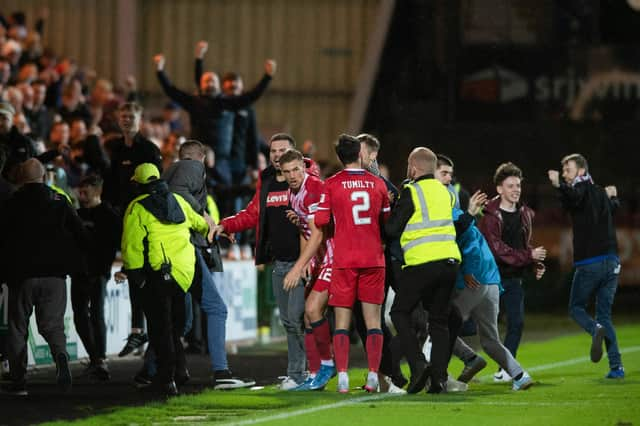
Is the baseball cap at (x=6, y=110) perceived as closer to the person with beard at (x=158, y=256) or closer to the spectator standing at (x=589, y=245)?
the person with beard at (x=158, y=256)

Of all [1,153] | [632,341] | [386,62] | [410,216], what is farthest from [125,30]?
[410,216]

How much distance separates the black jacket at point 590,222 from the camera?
553 inches

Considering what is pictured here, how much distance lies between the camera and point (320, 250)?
1279 centimetres

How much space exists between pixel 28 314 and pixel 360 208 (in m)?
2.91

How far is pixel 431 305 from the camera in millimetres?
12094

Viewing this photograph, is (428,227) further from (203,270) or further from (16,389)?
(16,389)

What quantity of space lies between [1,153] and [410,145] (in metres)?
14.6

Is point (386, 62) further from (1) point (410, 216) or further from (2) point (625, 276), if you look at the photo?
(1) point (410, 216)

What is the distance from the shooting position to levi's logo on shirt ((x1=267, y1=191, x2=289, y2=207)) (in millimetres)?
12969

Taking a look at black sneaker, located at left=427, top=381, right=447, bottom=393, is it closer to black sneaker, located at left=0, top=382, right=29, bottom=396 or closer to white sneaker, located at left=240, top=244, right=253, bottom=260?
black sneaker, located at left=0, top=382, right=29, bottom=396

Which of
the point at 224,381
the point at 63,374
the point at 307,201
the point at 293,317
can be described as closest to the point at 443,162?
the point at 307,201

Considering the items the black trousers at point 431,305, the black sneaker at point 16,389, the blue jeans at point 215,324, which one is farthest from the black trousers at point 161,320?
the black trousers at point 431,305

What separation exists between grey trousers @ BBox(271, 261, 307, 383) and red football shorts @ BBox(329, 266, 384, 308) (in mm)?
756

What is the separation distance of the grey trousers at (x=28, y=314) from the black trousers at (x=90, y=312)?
1.42 metres
